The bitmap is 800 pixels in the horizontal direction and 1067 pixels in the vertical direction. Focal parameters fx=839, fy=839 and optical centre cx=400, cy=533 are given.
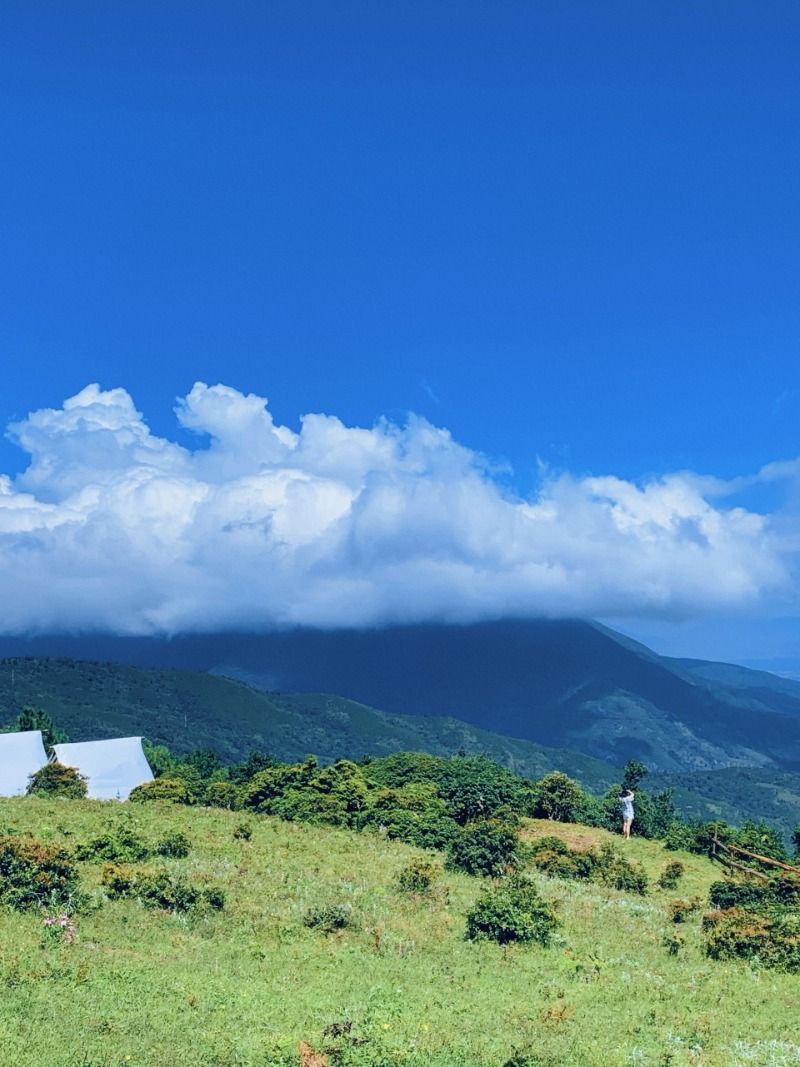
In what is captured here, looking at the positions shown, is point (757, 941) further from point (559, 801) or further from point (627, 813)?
point (559, 801)

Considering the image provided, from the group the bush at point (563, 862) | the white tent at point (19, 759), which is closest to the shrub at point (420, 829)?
the bush at point (563, 862)

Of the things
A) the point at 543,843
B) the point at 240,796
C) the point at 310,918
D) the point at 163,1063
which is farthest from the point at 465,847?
the point at 163,1063

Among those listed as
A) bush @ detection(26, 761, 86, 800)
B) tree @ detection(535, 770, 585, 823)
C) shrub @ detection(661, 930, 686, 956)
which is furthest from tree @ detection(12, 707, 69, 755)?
shrub @ detection(661, 930, 686, 956)

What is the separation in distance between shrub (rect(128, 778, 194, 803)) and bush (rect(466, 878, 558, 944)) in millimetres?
26025

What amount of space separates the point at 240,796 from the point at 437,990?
3061 cm

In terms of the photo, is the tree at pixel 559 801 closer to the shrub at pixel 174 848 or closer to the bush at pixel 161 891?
the shrub at pixel 174 848

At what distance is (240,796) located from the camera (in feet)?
158

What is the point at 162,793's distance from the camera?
1829 inches

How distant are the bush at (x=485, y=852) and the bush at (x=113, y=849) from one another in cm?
1238

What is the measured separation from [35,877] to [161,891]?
12.0 ft

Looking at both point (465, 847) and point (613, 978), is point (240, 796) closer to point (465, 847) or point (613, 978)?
point (465, 847)

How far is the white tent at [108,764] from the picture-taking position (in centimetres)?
7236

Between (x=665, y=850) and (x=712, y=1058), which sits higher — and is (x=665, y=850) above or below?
below

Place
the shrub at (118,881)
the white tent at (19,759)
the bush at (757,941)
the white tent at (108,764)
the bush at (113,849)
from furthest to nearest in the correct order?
the white tent at (108,764)
the white tent at (19,759)
the bush at (113,849)
the shrub at (118,881)
the bush at (757,941)
